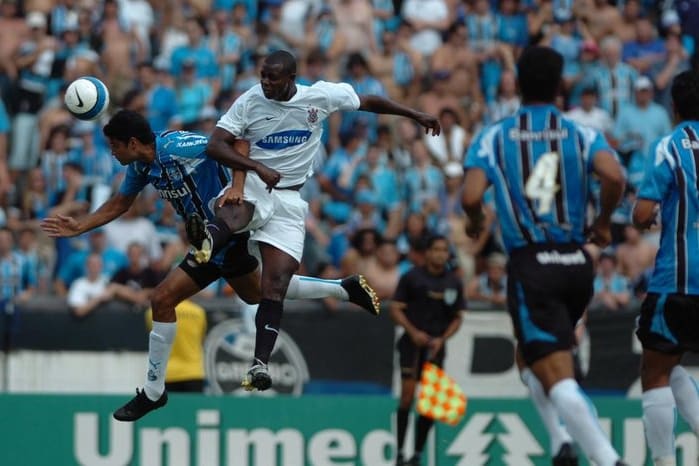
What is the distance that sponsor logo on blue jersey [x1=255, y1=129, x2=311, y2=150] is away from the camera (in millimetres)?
11391

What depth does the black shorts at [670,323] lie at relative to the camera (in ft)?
33.7

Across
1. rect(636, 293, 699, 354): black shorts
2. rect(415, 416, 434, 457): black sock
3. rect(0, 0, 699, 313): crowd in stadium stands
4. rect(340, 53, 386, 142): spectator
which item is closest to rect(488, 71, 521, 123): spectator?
rect(0, 0, 699, 313): crowd in stadium stands

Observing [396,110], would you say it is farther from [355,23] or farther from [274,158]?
[355,23]

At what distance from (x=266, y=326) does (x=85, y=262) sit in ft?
24.1

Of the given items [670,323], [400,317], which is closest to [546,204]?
[670,323]

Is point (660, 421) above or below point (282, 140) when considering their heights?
below

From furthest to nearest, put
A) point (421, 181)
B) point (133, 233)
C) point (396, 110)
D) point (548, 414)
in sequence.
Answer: point (421, 181)
point (133, 233)
point (396, 110)
point (548, 414)

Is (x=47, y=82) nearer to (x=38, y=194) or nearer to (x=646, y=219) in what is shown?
(x=38, y=194)

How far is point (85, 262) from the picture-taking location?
18266 mm

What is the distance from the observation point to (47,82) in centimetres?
2103

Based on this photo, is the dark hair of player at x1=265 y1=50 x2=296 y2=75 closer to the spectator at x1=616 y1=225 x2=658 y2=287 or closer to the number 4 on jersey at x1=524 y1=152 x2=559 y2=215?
the number 4 on jersey at x1=524 y1=152 x2=559 y2=215

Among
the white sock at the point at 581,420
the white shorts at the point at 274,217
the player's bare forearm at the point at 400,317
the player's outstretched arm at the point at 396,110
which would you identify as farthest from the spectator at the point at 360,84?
the white sock at the point at 581,420

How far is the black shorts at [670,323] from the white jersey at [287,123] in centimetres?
265

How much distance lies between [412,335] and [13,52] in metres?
8.29
